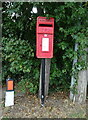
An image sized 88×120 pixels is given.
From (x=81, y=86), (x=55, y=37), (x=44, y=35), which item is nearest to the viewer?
(x=44, y=35)

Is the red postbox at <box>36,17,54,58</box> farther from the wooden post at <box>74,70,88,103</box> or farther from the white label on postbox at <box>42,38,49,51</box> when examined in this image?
the wooden post at <box>74,70,88,103</box>

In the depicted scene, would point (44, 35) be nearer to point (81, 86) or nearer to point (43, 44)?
point (43, 44)

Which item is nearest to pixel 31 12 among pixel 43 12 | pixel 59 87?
pixel 43 12

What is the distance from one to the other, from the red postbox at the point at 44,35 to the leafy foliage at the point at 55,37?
14 cm

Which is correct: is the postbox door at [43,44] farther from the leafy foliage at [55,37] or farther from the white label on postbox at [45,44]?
the leafy foliage at [55,37]

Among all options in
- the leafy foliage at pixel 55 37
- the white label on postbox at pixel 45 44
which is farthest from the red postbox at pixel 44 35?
the leafy foliage at pixel 55 37

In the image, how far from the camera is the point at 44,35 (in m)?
2.29

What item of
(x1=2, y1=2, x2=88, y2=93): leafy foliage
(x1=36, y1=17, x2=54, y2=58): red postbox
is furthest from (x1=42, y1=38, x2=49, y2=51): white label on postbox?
(x1=2, y1=2, x2=88, y2=93): leafy foliage

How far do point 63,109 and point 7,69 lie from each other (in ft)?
6.70

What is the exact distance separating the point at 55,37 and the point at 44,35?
0.56 m

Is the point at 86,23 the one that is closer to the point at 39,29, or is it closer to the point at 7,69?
the point at 39,29

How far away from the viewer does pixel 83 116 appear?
89.0 inches

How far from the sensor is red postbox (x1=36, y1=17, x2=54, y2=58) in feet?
7.41

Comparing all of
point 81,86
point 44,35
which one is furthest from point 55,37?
point 81,86
